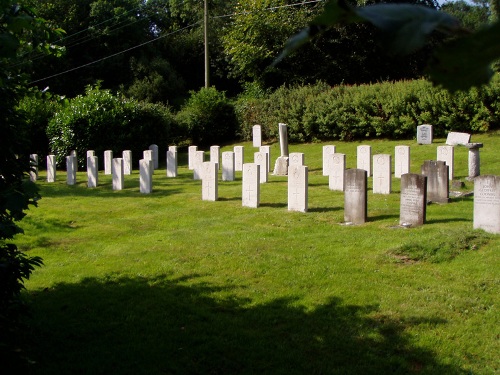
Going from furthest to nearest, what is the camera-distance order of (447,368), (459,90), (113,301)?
(113,301) → (447,368) → (459,90)

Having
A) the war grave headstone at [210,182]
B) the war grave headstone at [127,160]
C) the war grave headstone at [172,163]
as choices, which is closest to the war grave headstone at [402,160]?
the war grave headstone at [210,182]

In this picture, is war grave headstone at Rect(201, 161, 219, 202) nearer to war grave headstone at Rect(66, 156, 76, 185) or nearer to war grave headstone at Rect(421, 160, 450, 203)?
war grave headstone at Rect(421, 160, 450, 203)

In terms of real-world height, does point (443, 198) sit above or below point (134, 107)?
below

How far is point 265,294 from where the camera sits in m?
8.02

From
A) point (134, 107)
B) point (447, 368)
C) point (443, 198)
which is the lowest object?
point (447, 368)

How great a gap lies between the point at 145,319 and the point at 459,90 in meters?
6.84

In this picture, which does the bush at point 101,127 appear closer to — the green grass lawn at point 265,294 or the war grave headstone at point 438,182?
the green grass lawn at point 265,294

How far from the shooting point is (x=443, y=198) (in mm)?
13633

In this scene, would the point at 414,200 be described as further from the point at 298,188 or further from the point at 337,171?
the point at 337,171

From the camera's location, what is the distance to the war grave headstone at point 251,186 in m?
14.4

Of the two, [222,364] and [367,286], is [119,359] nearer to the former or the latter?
[222,364]

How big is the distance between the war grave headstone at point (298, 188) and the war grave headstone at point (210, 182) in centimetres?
259

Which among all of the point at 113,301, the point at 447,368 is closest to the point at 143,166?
the point at 113,301

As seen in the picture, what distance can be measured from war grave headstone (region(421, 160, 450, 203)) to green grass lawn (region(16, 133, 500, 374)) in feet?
1.80
